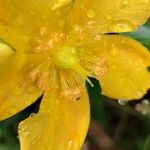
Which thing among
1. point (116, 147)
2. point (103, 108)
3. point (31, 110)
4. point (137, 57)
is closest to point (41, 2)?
point (137, 57)

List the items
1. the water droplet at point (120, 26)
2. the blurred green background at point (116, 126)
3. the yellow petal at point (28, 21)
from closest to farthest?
the yellow petal at point (28, 21)
the water droplet at point (120, 26)
the blurred green background at point (116, 126)

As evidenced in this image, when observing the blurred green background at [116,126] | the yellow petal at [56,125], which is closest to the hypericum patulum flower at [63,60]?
the yellow petal at [56,125]

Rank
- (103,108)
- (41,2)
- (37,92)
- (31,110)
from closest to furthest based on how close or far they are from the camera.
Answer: (41,2) < (37,92) < (31,110) < (103,108)

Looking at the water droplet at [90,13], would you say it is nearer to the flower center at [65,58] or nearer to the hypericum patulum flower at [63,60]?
the hypericum patulum flower at [63,60]

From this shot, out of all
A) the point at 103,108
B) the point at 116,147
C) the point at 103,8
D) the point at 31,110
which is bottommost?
the point at 116,147

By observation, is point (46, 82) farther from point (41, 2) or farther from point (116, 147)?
point (116, 147)

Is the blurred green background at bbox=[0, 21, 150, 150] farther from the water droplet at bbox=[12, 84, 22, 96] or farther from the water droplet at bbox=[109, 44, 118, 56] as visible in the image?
the water droplet at bbox=[12, 84, 22, 96]
